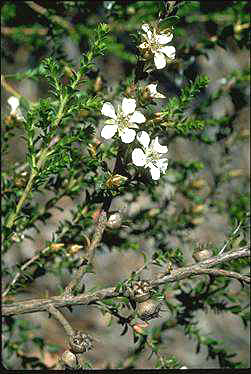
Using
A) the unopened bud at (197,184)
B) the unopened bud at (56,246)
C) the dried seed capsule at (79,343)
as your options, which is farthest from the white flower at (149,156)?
the unopened bud at (197,184)

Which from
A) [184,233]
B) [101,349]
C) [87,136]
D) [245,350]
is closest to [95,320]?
[101,349]

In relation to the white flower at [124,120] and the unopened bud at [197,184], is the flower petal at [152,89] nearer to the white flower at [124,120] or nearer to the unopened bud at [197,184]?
the white flower at [124,120]

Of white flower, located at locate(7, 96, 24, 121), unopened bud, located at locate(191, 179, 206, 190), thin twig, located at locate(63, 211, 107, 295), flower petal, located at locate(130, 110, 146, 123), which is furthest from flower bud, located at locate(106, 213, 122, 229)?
unopened bud, located at locate(191, 179, 206, 190)

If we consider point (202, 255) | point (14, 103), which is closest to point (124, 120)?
point (202, 255)

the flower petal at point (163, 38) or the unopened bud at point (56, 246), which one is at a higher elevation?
the flower petal at point (163, 38)

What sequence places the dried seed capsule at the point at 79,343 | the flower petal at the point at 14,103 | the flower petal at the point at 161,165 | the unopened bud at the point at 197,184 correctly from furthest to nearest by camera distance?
the unopened bud at the point at 197,184 → the flower petal at the point at 14,103 → the flower petal at the point at 161,165 → the dried seed capsule at the point at 79,343

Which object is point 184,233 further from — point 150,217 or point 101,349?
point 101,349

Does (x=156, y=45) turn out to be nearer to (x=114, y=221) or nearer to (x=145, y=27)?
(x=145, y=27)
